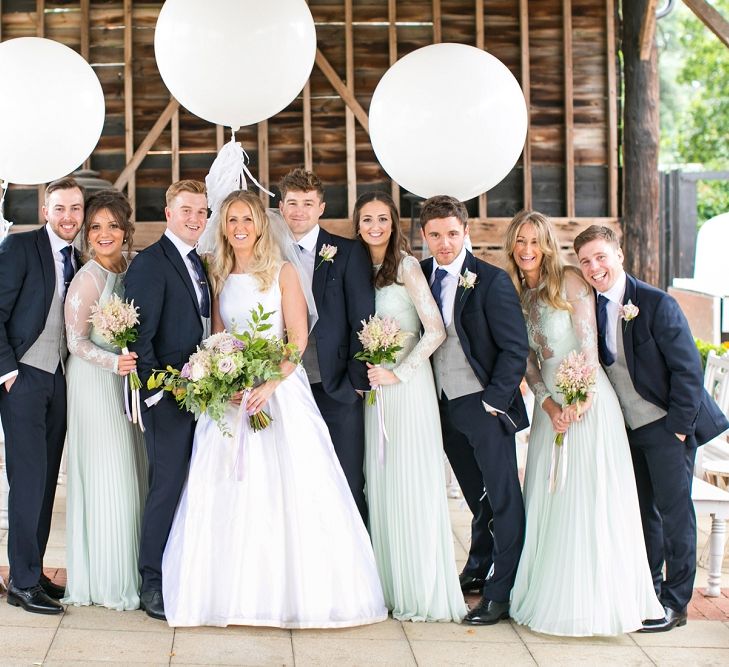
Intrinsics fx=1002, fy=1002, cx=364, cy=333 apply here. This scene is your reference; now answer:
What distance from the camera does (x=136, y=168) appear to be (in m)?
9.48

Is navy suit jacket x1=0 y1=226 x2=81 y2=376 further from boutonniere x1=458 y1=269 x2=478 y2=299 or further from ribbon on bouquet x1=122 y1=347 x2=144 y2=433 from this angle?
boutonniere x1=458 y1=269 x2=478 y2=299

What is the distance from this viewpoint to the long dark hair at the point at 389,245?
4207 millimetres

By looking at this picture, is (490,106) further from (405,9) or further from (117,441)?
(405,9)

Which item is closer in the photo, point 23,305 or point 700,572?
point 23,305

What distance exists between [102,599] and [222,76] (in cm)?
228

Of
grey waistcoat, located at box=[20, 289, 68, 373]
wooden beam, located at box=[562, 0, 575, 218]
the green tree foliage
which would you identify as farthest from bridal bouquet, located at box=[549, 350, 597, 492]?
the green tree foliage

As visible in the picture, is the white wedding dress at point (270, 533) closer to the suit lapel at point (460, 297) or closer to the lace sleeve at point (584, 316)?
the suit lapel at point (460, 297)

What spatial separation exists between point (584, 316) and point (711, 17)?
14.3 ft

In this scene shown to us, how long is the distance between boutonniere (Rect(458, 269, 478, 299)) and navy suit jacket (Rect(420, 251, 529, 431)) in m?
0.01

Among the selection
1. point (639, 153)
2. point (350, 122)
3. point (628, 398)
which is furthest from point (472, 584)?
point (350, 122)

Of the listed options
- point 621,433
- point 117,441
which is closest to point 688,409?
point 621,433

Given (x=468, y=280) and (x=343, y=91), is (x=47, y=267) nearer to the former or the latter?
(x=468, y=280)

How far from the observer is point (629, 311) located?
3.95m

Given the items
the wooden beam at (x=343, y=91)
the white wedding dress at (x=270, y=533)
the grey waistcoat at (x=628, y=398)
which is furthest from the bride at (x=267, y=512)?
the wooden beam at (x=343, y=91)
